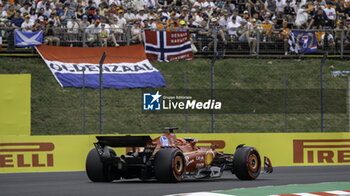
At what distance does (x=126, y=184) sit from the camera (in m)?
12.9

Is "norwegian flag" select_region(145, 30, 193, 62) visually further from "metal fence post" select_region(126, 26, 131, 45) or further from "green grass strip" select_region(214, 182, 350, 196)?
"green grass strip" select_region(214, 182, 350, 196)

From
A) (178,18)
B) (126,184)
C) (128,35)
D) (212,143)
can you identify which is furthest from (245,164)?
(178,18)

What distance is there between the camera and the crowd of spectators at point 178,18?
23.9 metres

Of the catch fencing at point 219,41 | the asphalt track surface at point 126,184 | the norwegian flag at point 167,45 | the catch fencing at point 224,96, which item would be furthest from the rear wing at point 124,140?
the norwegian flag at point 167,45

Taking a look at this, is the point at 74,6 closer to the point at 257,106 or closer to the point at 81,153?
the point at 257,106

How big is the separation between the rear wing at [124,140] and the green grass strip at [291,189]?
2272mm

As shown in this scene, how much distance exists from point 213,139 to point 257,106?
4.50m

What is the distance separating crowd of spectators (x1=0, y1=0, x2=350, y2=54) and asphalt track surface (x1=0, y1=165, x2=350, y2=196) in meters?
8.56

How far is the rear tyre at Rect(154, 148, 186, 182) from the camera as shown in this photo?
1258 cm

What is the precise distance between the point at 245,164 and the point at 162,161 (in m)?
1.75

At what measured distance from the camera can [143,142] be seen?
13.1 m

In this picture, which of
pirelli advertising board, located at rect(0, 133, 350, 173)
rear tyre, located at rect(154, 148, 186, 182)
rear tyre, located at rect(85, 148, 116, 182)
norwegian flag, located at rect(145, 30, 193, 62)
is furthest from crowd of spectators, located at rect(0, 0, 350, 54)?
rear tyre, located at rect(154, 148, 186, 182)

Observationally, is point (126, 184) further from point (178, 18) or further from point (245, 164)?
point (178, 18)

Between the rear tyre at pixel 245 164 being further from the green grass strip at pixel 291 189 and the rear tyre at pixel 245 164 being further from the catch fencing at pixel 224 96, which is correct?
the catch fencing at pixel 224 96
